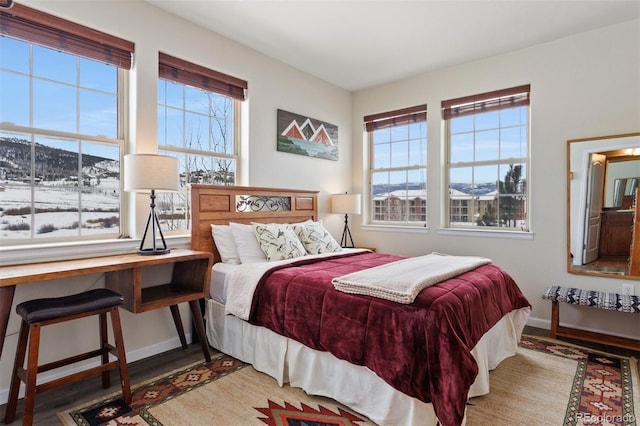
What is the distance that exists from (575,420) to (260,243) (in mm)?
2305

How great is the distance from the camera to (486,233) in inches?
Result: 150

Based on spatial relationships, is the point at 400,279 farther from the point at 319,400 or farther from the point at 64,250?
the point at 64,250

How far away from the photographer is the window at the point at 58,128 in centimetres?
229

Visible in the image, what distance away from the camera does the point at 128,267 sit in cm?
223

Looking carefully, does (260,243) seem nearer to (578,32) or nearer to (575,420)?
(575,420)

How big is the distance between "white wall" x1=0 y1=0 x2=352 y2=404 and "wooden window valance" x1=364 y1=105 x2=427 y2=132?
1.18 ft

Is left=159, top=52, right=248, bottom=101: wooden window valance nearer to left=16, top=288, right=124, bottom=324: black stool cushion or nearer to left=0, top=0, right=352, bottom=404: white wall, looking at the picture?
left=0, top=0, right=352, bottom=404: white wall

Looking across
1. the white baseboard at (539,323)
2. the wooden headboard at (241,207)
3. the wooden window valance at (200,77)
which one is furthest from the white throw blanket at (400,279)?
the wooden window valance at (200,77)

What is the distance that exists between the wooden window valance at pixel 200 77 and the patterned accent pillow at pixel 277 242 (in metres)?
1.31

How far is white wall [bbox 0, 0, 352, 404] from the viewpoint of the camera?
93.9 inches

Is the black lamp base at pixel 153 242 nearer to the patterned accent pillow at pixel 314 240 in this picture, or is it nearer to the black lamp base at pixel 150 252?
the black lamp base at pixel 150 252

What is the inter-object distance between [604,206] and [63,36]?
4405 millimetres

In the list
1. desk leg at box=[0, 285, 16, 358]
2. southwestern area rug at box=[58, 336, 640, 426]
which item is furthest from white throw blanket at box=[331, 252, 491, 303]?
desk leg at box=[0, 285, 16, 358]

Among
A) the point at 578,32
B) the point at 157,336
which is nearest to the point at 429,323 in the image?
the point at 157,336
